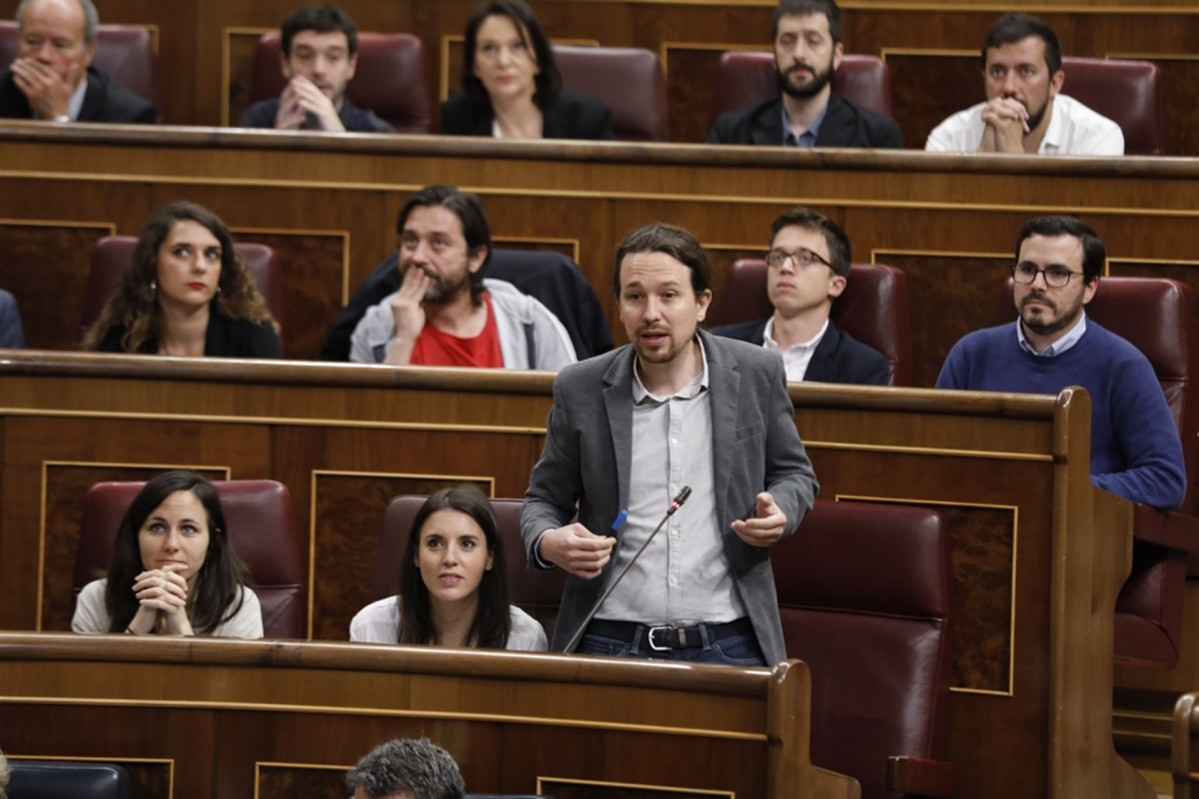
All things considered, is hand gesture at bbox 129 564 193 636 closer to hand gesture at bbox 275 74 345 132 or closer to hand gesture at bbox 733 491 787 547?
hand gesture at bbox 733 491 787 547

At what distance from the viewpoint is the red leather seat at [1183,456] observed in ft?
4.27

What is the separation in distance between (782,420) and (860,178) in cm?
58

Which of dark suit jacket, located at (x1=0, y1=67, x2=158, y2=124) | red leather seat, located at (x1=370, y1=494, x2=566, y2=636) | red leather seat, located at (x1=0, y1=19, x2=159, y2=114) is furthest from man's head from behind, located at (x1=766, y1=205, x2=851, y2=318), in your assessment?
red leather seat, located at (x1=0, y1=19, x2=159, y2=114)

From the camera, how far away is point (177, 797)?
103 centimetres

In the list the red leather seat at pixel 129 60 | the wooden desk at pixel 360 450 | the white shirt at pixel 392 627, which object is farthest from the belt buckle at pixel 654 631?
the red leather seat at pixel 129 60

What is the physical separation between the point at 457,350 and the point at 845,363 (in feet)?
1.02

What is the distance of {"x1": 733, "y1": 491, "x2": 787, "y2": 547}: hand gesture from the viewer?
101 cm

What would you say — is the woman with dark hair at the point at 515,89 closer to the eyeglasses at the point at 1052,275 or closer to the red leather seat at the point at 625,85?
the red leather seat at the point at 625,85

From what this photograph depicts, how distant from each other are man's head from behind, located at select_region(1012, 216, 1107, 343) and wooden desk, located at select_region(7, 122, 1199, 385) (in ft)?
0.55

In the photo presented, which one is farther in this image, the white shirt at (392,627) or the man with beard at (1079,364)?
the man with beard at (1079,364)

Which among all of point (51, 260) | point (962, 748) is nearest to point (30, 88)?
point (51, 260)

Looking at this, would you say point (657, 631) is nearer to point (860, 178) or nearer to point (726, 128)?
point (860, 178)

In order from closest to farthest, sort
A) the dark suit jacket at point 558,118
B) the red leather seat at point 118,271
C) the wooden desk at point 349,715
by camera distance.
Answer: the wooden desk at point 349,715 → the red leather seat at point 118,271 → the dark suit jacket at point 558,118

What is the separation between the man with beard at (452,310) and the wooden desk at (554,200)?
5.2 inches
